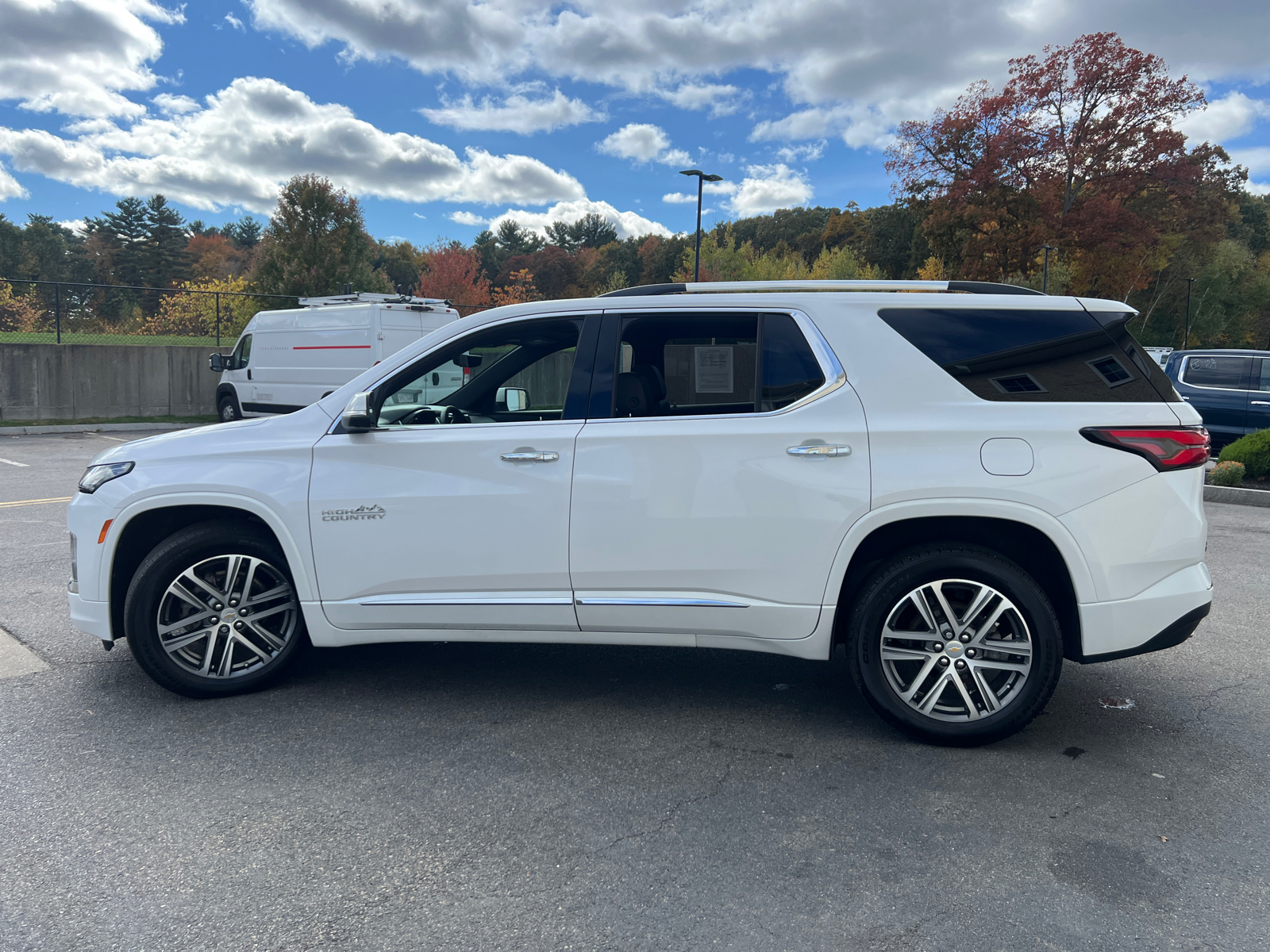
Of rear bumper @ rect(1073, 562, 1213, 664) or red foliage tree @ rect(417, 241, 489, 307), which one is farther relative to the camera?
red foliage tree @ rect(417, 241, 489, 307)

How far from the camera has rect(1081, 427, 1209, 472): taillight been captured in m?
3.31

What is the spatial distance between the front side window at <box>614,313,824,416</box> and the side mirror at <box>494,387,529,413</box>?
62cm

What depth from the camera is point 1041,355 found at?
3.46m

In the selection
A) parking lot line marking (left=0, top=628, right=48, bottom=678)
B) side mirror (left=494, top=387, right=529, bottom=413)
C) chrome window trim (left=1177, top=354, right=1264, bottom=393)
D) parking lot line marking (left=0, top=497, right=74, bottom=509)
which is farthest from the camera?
chrome window trim (left=1177, top=354, right=1264, bottom=393)

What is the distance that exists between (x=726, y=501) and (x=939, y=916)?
5.29 ft

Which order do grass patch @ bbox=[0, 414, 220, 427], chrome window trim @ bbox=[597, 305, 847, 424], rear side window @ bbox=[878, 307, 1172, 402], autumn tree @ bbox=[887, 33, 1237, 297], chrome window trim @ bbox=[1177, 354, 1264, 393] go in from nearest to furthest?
rear side window @ bbox=[878, 307, 1172, 402] < chrome window trim @ bbox=[597, 305, 847, 424] < chrome window trim @ bbox=[1177, 354, 1264, 393] < grass patch @ bbox=[0, 414, 220, 427] < autumn tree @ bbox=[887, 33, 1237, 297]

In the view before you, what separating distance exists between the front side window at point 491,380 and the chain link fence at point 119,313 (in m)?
19.2

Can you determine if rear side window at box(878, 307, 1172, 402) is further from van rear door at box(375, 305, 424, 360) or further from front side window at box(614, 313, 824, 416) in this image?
van rear door at box(375, 305, 424, 360)

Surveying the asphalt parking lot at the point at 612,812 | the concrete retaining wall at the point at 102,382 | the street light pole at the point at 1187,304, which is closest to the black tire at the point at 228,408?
the concrete retaining wall at the point at 102,382

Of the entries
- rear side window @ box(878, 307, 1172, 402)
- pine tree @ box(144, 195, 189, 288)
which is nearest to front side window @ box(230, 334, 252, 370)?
rear side window @ box(878, 307, 1172, 402)

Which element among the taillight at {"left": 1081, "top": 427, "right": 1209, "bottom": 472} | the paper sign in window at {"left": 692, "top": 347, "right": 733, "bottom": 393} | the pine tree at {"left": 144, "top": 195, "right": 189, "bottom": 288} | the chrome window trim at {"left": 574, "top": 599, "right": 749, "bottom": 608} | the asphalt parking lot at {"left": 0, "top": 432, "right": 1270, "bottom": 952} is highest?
the pine tree at {"left": 144, "top": 195, "right": 189, "bottom": 288}

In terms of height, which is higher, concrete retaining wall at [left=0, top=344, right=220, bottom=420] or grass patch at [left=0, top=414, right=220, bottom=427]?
concrete retaining wall at [left=0, top=344, right=220, bottom=420]

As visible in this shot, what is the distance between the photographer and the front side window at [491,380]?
3867 mm

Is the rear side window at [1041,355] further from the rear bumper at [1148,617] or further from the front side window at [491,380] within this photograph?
the front side window at [491,380]
